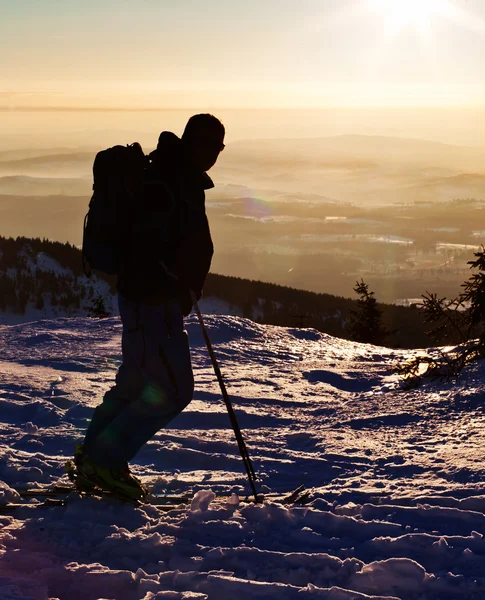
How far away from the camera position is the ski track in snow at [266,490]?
3287 millimetres

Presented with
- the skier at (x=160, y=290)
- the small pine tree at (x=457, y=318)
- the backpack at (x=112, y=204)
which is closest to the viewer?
the backpack at (x=112, y=204)

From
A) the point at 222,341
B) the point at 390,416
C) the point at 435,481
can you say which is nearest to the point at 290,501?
the point at 435,481

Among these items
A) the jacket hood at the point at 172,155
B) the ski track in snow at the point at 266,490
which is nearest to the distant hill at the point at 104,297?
the ski track in snow at the point at 266,490

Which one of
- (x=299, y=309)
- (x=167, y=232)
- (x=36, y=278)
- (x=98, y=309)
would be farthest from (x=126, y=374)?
(x=299, y=309)

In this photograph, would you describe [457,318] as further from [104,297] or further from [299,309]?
[299,309]

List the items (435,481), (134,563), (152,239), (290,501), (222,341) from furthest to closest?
(222,341) < (435,481) < (290,501) < (152,239) < (134,563)

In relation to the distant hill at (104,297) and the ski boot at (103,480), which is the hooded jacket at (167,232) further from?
the distant hill at (104,297)

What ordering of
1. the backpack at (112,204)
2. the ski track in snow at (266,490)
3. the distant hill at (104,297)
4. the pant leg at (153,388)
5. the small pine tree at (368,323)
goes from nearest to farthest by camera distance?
the ski track in snow at (266,490) → the backpack at (112,204) → the pant leg at (153,388) → the small pine tree at (368,323) → the distant hill at (104,297)

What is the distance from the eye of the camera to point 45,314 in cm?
2434

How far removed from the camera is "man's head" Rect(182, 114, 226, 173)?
13.7ft

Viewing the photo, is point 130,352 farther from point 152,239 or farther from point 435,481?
point 435,481

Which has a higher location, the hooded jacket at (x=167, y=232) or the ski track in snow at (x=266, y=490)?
the hooded jacket at (x=167, y=232)

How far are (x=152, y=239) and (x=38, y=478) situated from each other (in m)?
2.14

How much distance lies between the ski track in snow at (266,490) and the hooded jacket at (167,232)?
134 cm
